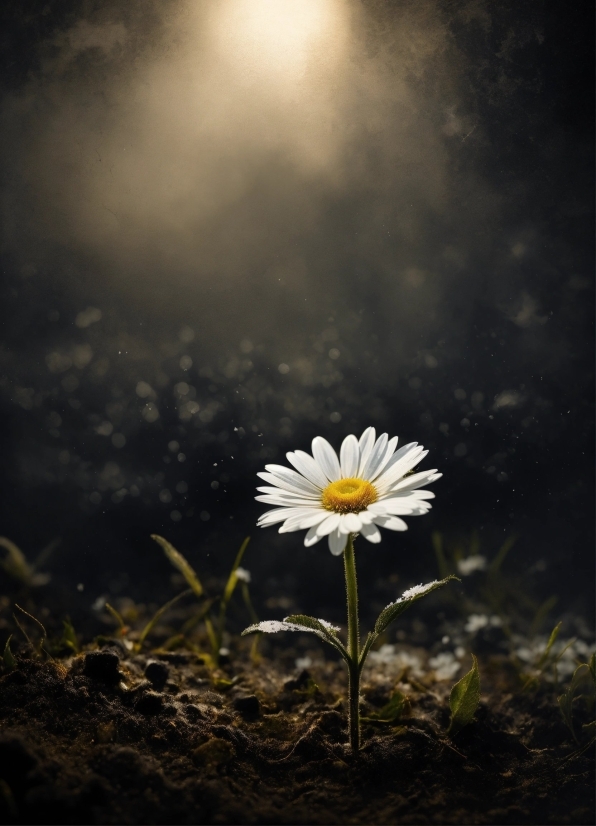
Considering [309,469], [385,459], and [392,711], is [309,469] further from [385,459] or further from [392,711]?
[392,711]

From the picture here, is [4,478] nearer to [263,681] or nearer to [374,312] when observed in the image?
[263,681]

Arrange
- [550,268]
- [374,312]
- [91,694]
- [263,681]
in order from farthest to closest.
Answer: [374,312] → [550,268] → [263,681] → [91,694]

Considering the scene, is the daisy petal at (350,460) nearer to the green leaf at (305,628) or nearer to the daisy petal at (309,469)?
the daisy petal at (309,469)

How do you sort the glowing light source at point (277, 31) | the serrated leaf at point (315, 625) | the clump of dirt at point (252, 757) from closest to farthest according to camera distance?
1. the clump of dirt at point (252, 757)
2. the serrated leaf at point (315, 625)
3. the glowing light source at point (277, 31)

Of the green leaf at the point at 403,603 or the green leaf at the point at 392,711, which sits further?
the green leaf at the point at 392,711

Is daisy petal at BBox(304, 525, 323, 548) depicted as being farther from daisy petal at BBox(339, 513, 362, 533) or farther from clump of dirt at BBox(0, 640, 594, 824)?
clump of dirt at BBox(0, 640, 594, 824)

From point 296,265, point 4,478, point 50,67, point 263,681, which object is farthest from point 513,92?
point 4,478

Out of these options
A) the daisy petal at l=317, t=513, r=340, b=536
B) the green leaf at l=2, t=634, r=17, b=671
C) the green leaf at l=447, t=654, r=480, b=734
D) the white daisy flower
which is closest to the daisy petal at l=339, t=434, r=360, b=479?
the white daisy flower

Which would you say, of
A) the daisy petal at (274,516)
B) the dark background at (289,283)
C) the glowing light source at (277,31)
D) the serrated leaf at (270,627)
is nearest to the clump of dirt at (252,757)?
the serrated leaf at (270,627)
